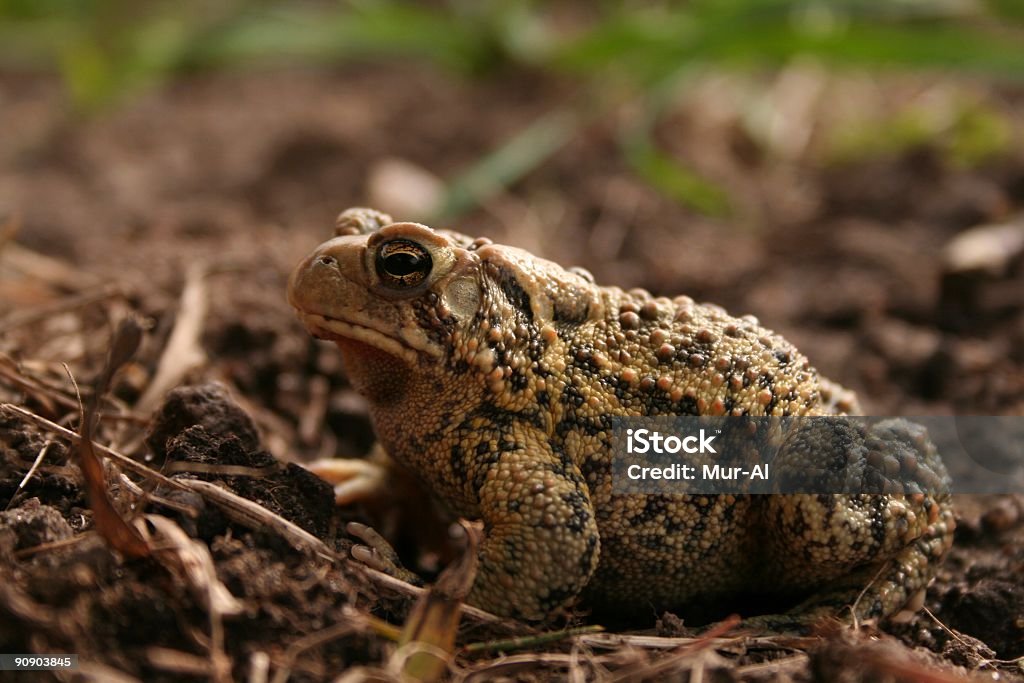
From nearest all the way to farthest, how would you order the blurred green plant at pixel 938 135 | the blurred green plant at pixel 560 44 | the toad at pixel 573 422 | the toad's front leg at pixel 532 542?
1. the toad's front leg at pixel 532 542
2. the toad at pixel 573 422
3. the blurred green plant at pixel 560 44
4. the blurred green plant at pixel 938 135

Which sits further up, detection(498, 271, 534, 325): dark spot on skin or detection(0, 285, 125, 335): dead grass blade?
detection(498, 271, 534, 325): dark spot on skin

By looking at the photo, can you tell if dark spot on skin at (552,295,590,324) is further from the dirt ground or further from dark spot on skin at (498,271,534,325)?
the dirt ground

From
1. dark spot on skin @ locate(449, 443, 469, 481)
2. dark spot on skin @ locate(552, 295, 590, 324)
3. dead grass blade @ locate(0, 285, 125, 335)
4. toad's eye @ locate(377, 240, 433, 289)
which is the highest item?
dark spot on skin @ locate(552, 295, 590, 324)

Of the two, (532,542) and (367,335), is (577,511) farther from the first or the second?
(367,335)

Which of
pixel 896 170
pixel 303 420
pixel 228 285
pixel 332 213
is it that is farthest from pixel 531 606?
pixel 896 170

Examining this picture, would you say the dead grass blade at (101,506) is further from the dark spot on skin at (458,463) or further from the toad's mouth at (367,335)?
the dark spot on skin at (458,463)

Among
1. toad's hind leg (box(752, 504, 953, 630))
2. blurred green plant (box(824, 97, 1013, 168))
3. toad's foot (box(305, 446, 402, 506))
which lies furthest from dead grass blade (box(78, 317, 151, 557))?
blurred green plant (box(824, 97, 1013, 168))

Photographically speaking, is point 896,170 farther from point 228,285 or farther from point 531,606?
point 531,606

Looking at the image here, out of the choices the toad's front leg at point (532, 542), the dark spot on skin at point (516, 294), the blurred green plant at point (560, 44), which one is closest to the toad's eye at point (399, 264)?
the dark spot on skin at point (516, 294)
